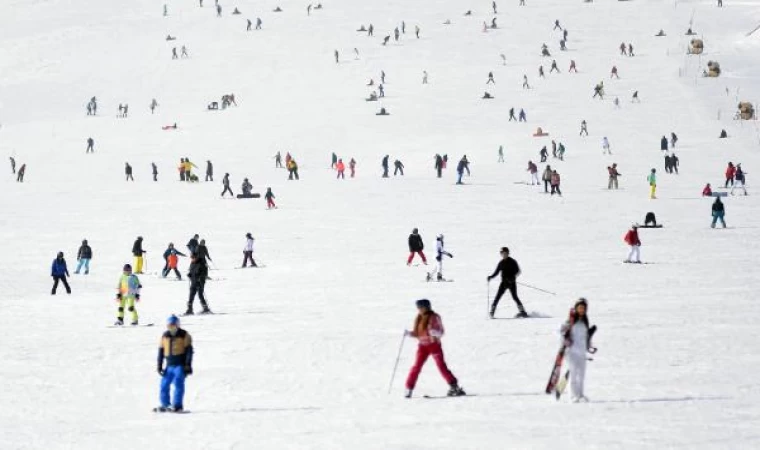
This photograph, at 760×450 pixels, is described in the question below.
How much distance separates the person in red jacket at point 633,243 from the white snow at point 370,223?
48 centimetres

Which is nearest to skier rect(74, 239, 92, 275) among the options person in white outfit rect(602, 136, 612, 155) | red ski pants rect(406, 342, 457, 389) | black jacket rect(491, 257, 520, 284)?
black jacket rect(491, 257, 520, 284)

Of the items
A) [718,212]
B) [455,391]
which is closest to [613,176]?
[718,212]

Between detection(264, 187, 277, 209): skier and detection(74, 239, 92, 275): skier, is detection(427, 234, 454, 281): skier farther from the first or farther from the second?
detection(264, 187, 277, 209): skier

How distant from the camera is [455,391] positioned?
11.9 meters

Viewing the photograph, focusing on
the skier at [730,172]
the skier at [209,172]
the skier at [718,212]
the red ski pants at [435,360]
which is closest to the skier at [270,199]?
the skier at [209,172]

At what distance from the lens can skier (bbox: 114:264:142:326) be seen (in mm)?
18094

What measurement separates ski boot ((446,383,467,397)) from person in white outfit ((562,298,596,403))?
43.4 inches

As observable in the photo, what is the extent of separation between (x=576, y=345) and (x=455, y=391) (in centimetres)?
129

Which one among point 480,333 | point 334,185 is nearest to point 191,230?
point 334,185

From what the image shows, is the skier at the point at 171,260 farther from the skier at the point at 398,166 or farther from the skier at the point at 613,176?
the skier at the point at 398,166

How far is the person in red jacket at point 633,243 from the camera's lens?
2323 cm

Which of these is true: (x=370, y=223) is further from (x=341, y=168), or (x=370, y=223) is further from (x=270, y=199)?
(x=341, y=168)

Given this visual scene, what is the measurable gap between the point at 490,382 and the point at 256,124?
43536 mm

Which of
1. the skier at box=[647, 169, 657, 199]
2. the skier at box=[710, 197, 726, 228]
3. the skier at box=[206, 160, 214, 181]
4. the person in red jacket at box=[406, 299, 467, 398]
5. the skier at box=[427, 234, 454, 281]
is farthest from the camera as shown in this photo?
the skier at box=[206, 160, 214, 181]
